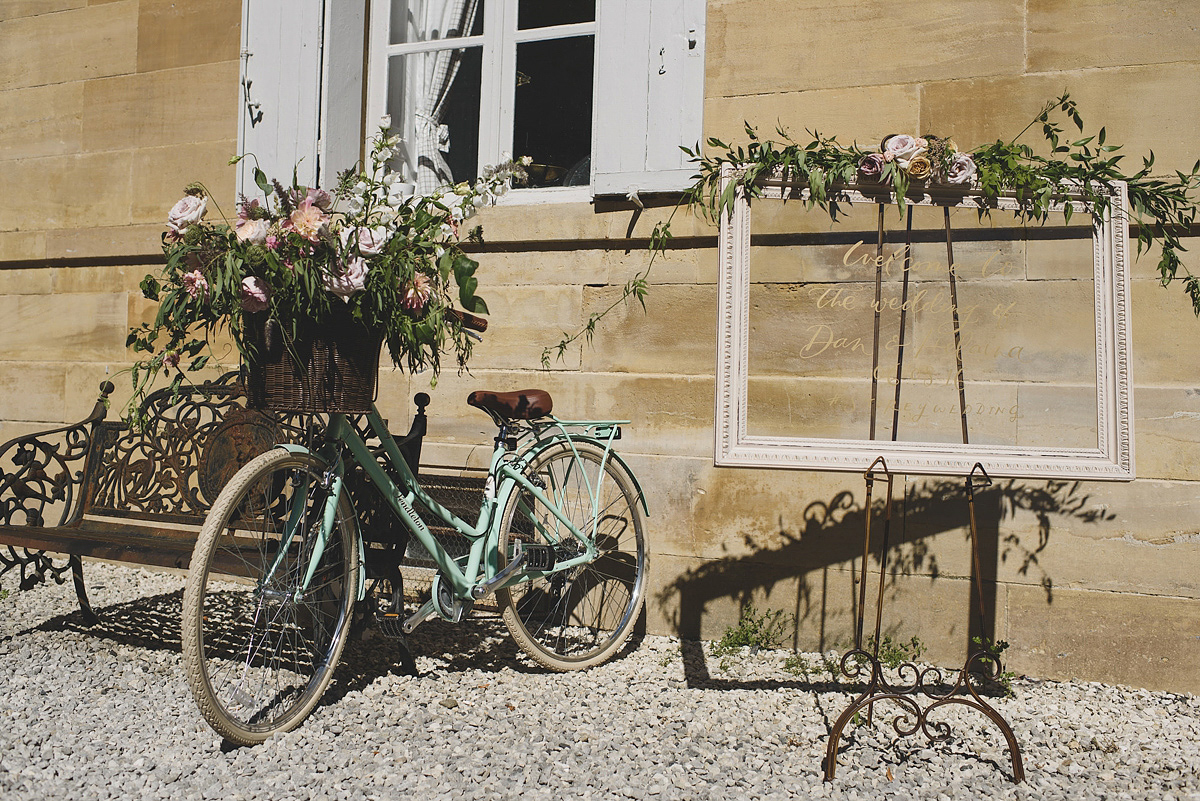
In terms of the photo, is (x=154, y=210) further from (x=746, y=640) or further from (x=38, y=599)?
(x=746, y=640)

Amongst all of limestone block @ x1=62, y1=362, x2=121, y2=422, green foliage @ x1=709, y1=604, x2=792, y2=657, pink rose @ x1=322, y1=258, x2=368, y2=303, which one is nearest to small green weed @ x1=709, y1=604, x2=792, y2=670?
green foliage @ x1=709, y1=604, x2=792, y2=657

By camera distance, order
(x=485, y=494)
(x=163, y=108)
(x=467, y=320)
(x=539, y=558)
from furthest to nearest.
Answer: (x=163, y=108) < (x=539, y=558) < (x=485, y=494) < (x=467, y=320)

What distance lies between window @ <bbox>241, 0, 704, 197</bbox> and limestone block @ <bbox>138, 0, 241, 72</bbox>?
8.6 inches

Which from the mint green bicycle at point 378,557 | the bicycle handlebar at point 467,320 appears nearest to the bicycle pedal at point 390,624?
the mint green bicycle at point 378,557

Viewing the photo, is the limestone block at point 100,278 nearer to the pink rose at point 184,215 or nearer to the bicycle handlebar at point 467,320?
the pink rose at point 184,215

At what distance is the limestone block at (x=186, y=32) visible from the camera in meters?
4.33

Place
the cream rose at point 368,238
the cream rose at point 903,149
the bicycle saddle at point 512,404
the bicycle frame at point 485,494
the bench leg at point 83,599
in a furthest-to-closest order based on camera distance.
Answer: the bench leg at point 83,599, the bicycle saddle at point 512,404, the bicycle frame at point 485,494, the cream rose at point 903,149, the cream rose at point 368,238

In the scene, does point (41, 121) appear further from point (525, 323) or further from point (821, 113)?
point (821, 113)

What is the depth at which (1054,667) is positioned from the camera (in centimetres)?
328

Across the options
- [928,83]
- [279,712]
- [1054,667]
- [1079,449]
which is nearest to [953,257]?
[1079,449]

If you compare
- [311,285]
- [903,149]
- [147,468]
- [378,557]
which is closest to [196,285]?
[311,285]

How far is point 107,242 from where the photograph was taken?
450cm

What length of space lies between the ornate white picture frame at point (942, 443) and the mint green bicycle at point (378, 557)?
785 millimetres

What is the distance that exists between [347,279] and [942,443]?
75.5 inches
